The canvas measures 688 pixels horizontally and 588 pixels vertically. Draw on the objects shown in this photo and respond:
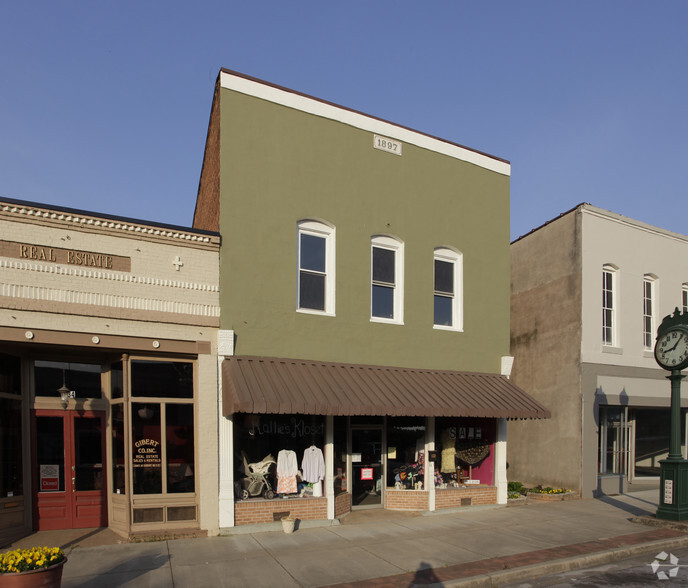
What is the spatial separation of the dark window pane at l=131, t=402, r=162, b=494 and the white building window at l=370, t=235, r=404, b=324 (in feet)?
18.1

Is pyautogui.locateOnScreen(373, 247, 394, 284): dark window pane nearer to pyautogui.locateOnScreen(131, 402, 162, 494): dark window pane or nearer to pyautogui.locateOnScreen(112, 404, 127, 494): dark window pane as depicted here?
pyautogui.locateOnScreen(131, 402, 162, 494): dark window pane

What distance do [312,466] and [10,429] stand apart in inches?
234

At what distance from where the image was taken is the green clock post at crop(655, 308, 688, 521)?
12.8 metres

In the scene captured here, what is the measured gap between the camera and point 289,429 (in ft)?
41.3

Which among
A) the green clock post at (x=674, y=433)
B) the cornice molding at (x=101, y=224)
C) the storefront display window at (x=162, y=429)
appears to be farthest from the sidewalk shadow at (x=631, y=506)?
the cornice molding at (x=101, y=224)

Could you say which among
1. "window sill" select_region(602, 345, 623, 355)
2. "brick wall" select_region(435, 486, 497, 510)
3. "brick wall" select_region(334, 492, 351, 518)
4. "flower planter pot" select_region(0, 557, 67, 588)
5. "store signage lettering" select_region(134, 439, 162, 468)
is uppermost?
"window sill" select_region(602, 345, 623, 355)

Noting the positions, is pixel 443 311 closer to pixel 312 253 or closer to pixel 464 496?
pixel 312 253

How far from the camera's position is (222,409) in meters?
11.5

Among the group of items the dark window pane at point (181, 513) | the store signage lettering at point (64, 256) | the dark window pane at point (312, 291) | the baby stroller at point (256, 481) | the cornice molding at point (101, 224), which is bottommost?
the dark window pane at point (181, 513)

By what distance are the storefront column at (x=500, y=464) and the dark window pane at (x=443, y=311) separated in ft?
9.83

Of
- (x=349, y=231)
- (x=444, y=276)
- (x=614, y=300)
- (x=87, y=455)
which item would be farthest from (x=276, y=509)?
(x=614, y=300)

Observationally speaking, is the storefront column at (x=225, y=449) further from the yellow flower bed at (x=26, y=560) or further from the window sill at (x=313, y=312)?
the yellow flower bed at (x=26, y=560)

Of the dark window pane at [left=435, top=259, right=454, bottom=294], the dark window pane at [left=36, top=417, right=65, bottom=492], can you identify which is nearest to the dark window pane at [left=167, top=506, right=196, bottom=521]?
the dark window pane at [left=36, top=417, right=65, bottom=492]

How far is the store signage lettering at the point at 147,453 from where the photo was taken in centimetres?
1114
